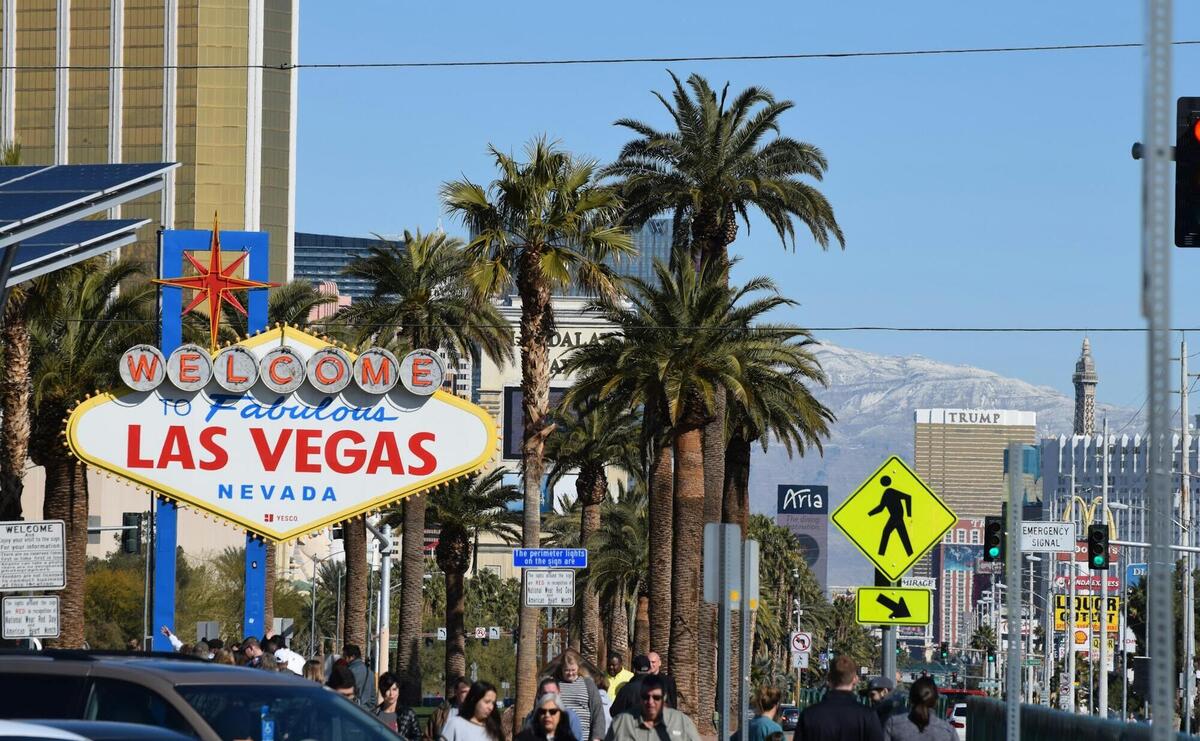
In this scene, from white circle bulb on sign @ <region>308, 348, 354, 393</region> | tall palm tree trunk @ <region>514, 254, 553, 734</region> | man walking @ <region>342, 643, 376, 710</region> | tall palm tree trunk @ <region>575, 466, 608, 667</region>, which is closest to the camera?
man walking @ <region>342, 643, 376, 710</region>

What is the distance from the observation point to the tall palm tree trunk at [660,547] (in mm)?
42500

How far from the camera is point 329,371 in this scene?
31.9m

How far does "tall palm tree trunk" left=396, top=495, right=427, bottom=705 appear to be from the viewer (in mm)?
48125

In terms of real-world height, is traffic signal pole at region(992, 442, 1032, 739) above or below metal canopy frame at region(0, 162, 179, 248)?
below

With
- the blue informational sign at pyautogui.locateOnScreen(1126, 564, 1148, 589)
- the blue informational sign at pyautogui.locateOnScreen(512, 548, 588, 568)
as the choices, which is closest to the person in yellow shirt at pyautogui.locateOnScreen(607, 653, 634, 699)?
the blue informational sign at pyautogui.locateOnScreen(512, 548, 588, 568)

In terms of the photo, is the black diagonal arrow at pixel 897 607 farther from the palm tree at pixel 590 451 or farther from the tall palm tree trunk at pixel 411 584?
the palm tree at pixel 590 451

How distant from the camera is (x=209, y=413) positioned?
3192 cm

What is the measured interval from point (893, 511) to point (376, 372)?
17.3 m

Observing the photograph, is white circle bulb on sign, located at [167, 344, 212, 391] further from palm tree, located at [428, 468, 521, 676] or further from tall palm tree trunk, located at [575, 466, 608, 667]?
tall palm tree trunk, located at [575, 466, 608, 667]

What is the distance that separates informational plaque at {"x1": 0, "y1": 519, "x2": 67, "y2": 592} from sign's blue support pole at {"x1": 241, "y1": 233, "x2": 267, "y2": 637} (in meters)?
14.1

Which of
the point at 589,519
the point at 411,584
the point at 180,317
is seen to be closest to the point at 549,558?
the point at 180,317

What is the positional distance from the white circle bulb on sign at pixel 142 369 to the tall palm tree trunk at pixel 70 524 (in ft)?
34.1

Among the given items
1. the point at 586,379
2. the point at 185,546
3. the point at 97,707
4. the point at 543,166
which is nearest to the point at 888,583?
the point at 97,707

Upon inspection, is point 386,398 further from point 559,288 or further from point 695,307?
point 695,307
